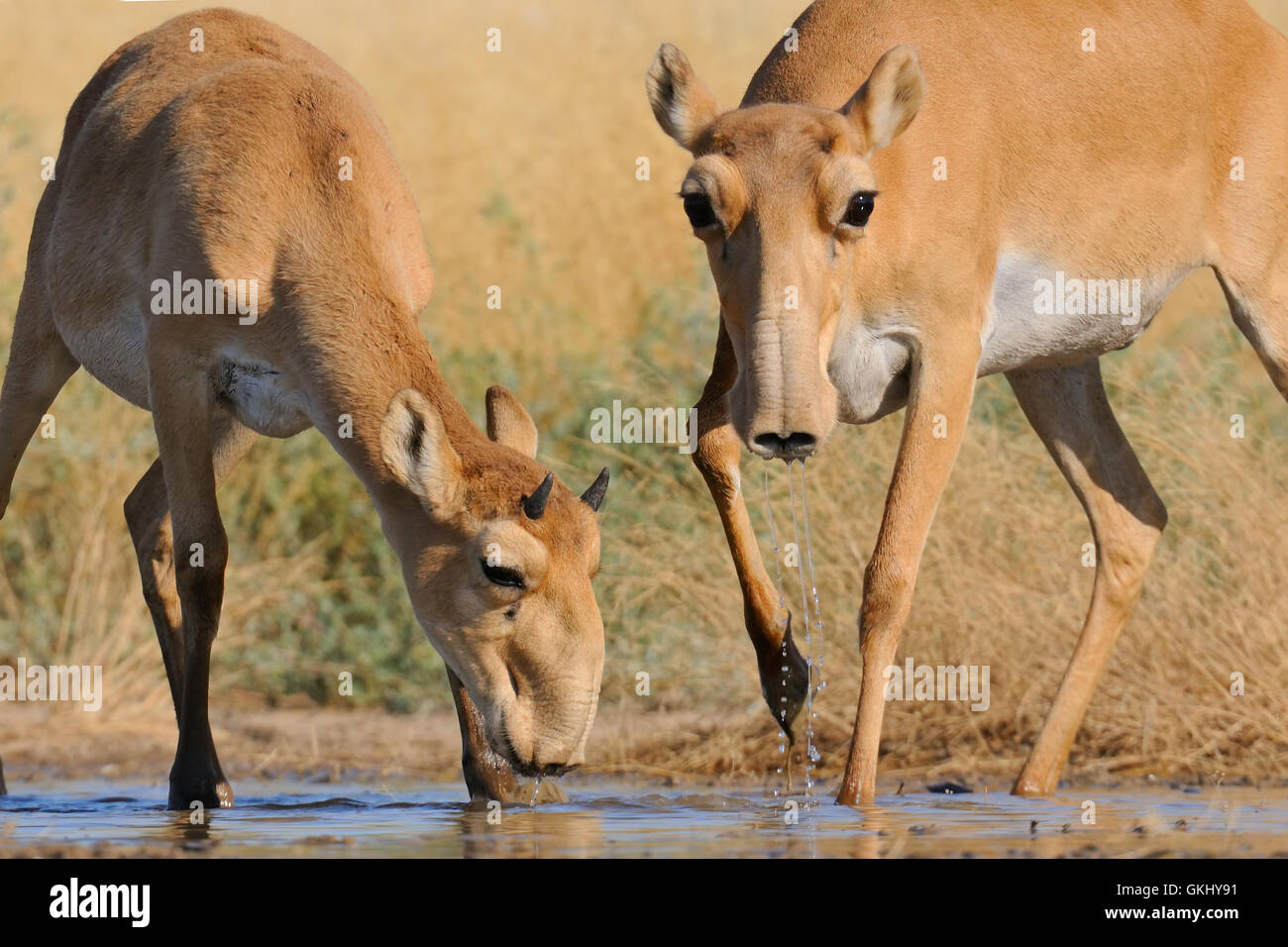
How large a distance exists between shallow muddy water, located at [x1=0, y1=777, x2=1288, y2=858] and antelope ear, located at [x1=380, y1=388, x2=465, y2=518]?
1.24 m

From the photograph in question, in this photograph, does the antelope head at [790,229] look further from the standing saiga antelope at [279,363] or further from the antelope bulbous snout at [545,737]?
the antelope bulbous snout at [545,737]

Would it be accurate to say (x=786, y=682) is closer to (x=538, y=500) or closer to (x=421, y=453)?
(x=538, y=500)

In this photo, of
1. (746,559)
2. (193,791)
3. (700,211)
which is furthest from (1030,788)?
(193,791)

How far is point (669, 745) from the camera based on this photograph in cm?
1077

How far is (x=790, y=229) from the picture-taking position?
295 inches

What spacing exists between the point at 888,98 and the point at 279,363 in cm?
262

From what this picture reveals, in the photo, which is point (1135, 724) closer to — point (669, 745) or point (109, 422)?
point (669, 745)

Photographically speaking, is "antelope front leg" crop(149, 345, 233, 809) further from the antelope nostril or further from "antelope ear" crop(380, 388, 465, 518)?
the antelope nostril

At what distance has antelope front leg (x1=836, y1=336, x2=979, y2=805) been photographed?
26.1 ft

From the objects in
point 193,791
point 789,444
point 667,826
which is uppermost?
point 789,444

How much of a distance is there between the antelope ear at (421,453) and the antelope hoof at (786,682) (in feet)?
6.71

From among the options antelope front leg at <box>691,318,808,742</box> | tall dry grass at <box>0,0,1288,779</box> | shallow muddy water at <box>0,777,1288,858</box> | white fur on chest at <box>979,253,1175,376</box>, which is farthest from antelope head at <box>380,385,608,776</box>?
tall dry grass at <box>0,0,1288,779</box>

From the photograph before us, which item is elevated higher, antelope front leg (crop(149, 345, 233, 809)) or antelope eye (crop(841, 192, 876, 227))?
antelope eye (crop(841, 192, 876, 227))

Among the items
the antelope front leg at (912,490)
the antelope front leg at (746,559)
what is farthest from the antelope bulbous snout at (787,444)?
the antelope front leg at (746,559)
